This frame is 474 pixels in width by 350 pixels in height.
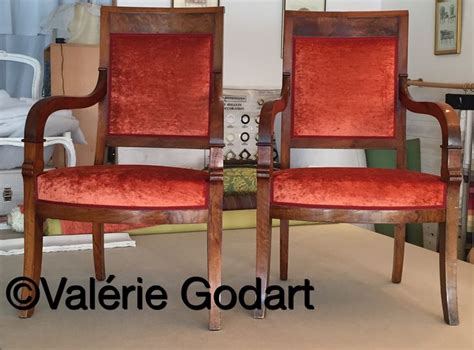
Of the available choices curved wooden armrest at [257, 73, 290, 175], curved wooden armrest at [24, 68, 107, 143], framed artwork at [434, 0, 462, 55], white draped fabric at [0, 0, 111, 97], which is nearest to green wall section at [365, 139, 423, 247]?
framed artwork at [434, 0, 462, 55]

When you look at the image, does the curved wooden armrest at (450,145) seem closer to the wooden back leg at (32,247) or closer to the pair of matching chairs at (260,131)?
the pair of matching chairs at (260,131)

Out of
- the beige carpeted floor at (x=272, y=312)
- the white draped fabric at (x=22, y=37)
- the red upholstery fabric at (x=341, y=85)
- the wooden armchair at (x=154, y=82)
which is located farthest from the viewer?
the white draped fabric at (x=22, y=37)

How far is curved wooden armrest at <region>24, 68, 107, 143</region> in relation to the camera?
1.96m

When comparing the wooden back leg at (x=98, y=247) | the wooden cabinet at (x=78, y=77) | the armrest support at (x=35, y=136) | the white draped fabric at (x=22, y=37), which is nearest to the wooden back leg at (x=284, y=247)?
the wooden back leg at (x=98, y=247)

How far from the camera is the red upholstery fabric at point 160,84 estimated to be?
2273 mm

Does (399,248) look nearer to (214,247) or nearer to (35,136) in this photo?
(214,247)

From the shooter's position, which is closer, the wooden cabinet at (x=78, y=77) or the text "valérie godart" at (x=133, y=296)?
the text "valérie godart" at (x=133, y=296)

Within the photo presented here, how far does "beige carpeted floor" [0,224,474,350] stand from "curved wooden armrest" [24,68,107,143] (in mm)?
558

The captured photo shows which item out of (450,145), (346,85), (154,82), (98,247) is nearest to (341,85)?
(346,85)

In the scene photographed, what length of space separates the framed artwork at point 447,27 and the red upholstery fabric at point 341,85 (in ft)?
4.80

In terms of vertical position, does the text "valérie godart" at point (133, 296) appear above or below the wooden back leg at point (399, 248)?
below

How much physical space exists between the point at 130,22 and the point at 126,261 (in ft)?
3.25

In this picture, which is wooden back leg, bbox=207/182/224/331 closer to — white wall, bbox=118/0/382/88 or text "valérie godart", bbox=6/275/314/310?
text "valérie godart", bbox=6/275/314/310

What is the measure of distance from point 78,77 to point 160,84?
1.98 metres
